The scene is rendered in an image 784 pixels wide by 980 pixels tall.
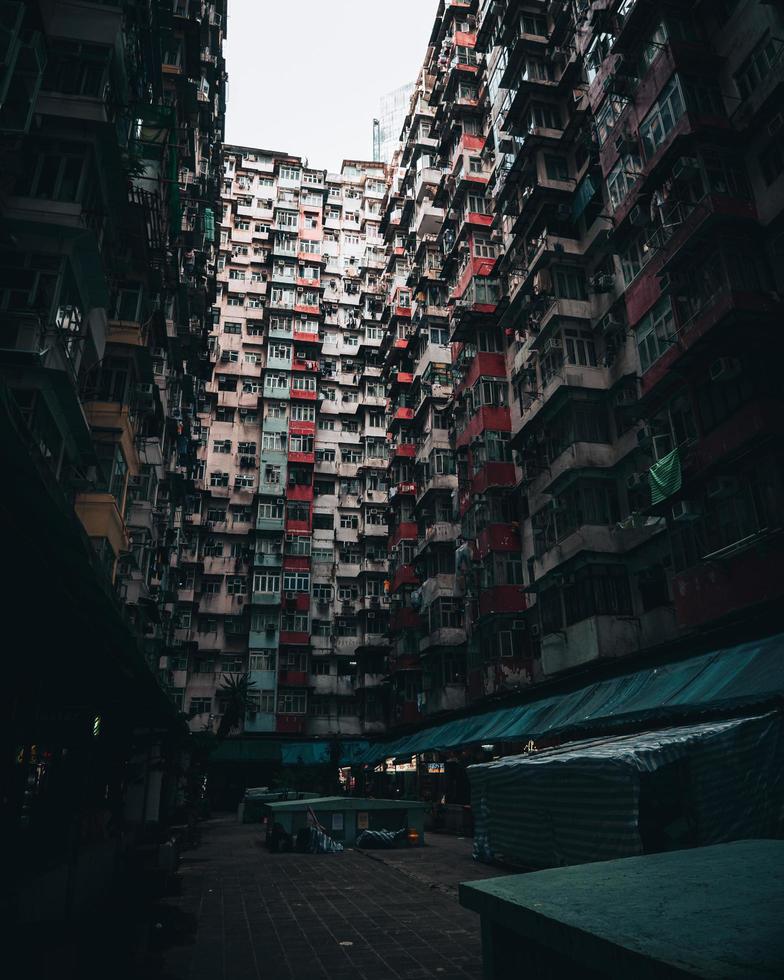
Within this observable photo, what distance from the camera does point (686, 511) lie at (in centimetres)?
1802

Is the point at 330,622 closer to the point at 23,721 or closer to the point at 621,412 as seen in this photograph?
the point at 621,412

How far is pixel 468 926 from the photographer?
10602 mm

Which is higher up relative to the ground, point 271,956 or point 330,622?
point 330,622

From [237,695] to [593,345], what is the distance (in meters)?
34.8

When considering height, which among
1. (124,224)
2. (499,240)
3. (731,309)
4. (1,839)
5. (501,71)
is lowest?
(1,839)

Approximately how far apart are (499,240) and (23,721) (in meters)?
31.5

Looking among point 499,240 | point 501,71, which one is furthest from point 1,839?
point 501,71

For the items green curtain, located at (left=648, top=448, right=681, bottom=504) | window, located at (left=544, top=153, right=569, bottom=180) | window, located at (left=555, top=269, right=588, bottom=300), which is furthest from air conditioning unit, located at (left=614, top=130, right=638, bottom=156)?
green curtain, located at (left=648, top=448, right=681, bottom=504)

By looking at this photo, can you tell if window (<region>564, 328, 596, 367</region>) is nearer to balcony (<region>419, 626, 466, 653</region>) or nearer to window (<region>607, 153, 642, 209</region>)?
window (<region>607, 153, 642, 209</region>)

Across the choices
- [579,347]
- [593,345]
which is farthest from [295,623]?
[593,345]

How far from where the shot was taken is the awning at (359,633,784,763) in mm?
13688

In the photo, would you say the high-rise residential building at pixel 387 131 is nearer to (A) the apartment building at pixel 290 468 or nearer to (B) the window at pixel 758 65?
(A) the apartment building at pixel 290 468

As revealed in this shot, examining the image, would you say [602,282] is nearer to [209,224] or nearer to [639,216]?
[639,216]

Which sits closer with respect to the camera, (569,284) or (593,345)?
(593,345)
